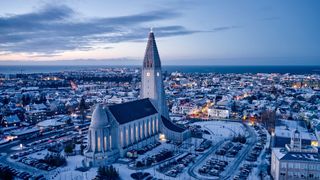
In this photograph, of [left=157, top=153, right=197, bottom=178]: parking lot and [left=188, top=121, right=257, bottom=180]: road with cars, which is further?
[left=157, top=153, right=197, bottom=178]: parking lot

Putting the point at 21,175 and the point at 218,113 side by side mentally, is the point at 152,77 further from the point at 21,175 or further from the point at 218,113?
the point at 218,113

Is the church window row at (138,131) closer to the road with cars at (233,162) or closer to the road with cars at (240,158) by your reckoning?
the road with cars at (233,162)

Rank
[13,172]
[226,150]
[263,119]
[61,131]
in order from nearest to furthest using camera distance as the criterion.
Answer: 1. [13,172]
2. [226,150]
3. [61,131]
4. [263,119]

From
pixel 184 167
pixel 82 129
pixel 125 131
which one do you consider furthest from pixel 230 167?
pixel 82 129

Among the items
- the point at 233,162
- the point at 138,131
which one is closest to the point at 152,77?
the point at 138,131

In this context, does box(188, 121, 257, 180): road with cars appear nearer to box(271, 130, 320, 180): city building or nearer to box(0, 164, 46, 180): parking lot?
box(271, 130, 320, 180): city building

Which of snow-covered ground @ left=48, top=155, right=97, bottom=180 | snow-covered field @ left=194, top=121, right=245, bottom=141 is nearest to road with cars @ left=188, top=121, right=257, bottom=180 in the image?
snow-covered field @ left=194, top=121, right=245, bottom=141

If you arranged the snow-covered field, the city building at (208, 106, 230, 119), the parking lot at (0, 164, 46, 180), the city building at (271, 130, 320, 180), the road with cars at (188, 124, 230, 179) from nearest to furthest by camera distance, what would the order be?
the city building at (271, 130, 320, 180) → the parking lot at (0, 164, 46, 180) → the road with cars at (188, 124, 230, 179) → the snow-covered field → the city building at (208, 106, 230, 119)

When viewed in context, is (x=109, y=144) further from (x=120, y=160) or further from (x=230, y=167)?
(x=230, y=167)
